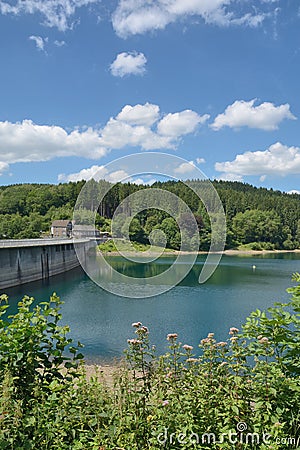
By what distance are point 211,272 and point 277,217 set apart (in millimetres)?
74711

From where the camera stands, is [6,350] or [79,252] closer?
[6,350]

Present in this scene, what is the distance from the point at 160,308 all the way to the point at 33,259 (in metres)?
24.7

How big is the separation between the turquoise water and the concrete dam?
1.74 meters

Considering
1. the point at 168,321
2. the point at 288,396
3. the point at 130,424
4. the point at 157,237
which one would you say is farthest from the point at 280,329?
the point at 157,237

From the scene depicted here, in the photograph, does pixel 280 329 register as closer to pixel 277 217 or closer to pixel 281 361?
pixel 281 361

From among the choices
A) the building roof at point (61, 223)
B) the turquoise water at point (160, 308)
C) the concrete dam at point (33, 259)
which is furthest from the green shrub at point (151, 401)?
the building roof at point (61, 223)

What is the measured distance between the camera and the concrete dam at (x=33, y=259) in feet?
136

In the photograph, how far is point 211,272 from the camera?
56.8 meters
